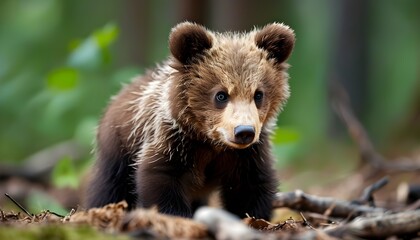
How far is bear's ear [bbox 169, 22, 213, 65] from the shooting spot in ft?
21.2

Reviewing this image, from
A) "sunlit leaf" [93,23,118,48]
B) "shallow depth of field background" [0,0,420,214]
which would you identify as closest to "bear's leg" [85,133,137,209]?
"shallow depth of field background" [0,0,420,214]

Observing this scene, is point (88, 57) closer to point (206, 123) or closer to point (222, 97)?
point (206, 123)

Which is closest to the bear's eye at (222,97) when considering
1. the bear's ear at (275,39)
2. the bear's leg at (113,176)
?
the bear's ear at (275,39)

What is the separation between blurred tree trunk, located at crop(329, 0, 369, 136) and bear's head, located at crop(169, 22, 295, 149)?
40.0 ft

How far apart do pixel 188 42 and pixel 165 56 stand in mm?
12111

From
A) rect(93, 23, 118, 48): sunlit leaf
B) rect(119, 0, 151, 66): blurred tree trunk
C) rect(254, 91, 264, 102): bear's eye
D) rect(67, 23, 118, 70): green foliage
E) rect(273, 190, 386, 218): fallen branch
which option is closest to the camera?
rect(254, 91, 264, 102): bear's eye

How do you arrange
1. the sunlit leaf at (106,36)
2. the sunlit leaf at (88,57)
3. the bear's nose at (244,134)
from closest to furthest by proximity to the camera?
the bear's nose at (244,134) → the sunlit leaf at (106,36) → the sunlit leaf at (88,57)

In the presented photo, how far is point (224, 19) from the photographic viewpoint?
55.3ft

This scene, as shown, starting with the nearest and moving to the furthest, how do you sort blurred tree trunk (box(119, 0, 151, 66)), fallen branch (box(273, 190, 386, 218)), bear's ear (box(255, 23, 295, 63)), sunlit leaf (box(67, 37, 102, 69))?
1. bear's ear (box(255, 23, 295, 63))
2. fallen branch (box(273, 190, 386, 218))
3. sunlit leaf (box(67, 37, 102, 69))
4. blurred tree trunk (box(119, 0, 151, 66))

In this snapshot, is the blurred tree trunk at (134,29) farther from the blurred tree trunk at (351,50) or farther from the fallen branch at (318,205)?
the fallen branch at (318,205)

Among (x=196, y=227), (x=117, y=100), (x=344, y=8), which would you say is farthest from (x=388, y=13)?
(x=196, y=227)

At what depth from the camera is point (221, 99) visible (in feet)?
20.6

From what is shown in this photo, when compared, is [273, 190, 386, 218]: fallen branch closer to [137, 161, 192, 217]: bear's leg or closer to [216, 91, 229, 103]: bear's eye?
[137, 161, 192, 217]: bear's leg

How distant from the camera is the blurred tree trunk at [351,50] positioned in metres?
18.9
